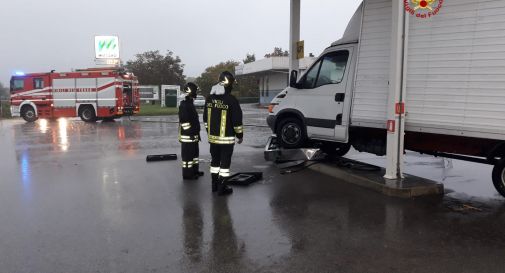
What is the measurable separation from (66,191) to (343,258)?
4.91 metres

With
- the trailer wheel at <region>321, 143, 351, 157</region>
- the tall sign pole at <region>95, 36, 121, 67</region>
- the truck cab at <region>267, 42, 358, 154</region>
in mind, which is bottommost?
the trailer wheel at <region>321, 143, 351, 157</region>

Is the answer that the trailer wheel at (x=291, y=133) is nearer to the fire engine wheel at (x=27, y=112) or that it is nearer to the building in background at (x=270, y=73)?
the fire engine wheel at (x=27, y=112)

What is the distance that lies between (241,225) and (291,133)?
14.2 ft

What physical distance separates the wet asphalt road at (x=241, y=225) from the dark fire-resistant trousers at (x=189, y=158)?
27cm

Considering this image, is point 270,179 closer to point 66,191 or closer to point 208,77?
point 66,191

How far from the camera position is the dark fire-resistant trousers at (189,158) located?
8047 mm

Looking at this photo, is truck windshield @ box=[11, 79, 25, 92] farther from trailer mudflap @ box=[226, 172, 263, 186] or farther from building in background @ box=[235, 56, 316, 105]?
trailer mudflap @ box=[226, 172, 263, 186]

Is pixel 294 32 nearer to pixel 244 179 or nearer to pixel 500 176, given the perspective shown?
pixel 244 179

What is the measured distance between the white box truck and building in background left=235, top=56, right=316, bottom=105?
96.6 ft

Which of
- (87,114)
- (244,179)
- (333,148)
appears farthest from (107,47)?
(244,179)

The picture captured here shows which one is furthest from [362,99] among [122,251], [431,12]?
[122,251]

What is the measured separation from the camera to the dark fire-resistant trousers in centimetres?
805

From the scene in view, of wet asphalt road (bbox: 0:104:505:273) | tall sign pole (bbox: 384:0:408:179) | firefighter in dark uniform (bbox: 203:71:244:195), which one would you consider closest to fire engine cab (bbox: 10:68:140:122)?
wet asphalt road (bbox: 0:104:505:273)

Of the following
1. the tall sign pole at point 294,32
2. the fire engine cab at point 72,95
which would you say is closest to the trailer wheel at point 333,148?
the tall sign pole at point 294,32
